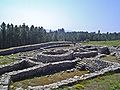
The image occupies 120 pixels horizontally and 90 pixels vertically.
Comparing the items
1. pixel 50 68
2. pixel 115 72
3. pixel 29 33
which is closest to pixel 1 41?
pixel 29 33

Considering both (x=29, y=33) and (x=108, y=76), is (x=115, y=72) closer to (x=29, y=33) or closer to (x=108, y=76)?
(x=108, y=76)

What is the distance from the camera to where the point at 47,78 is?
26578 millimetres

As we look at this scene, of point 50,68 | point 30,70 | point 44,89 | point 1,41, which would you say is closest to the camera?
point 44,89

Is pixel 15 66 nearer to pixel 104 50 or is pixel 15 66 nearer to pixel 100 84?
pixel 100 84

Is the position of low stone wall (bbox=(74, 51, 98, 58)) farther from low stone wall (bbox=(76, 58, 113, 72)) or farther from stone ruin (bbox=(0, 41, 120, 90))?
low stone wall (bbox=(76, 58, 113, 72))

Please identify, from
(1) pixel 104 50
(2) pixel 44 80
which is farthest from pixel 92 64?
(1) pixel 104 50

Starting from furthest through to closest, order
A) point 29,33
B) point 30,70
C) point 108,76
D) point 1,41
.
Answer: point 29,33 → point 1,41 → point 30,70 → point 108,76

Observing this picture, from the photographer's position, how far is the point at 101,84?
19.9 metres

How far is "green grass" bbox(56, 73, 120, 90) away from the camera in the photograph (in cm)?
1897

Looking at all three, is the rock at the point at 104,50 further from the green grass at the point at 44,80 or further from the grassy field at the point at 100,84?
the grassy field at the point at 100,84

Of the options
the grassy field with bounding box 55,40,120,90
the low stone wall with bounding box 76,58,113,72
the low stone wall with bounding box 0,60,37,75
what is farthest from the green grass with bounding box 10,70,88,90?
the grassy field with bounding box 55,40,120,90

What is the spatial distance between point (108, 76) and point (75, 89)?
4969mm

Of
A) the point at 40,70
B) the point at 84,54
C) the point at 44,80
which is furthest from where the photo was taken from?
the point at 84,54

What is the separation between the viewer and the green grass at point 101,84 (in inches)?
747
